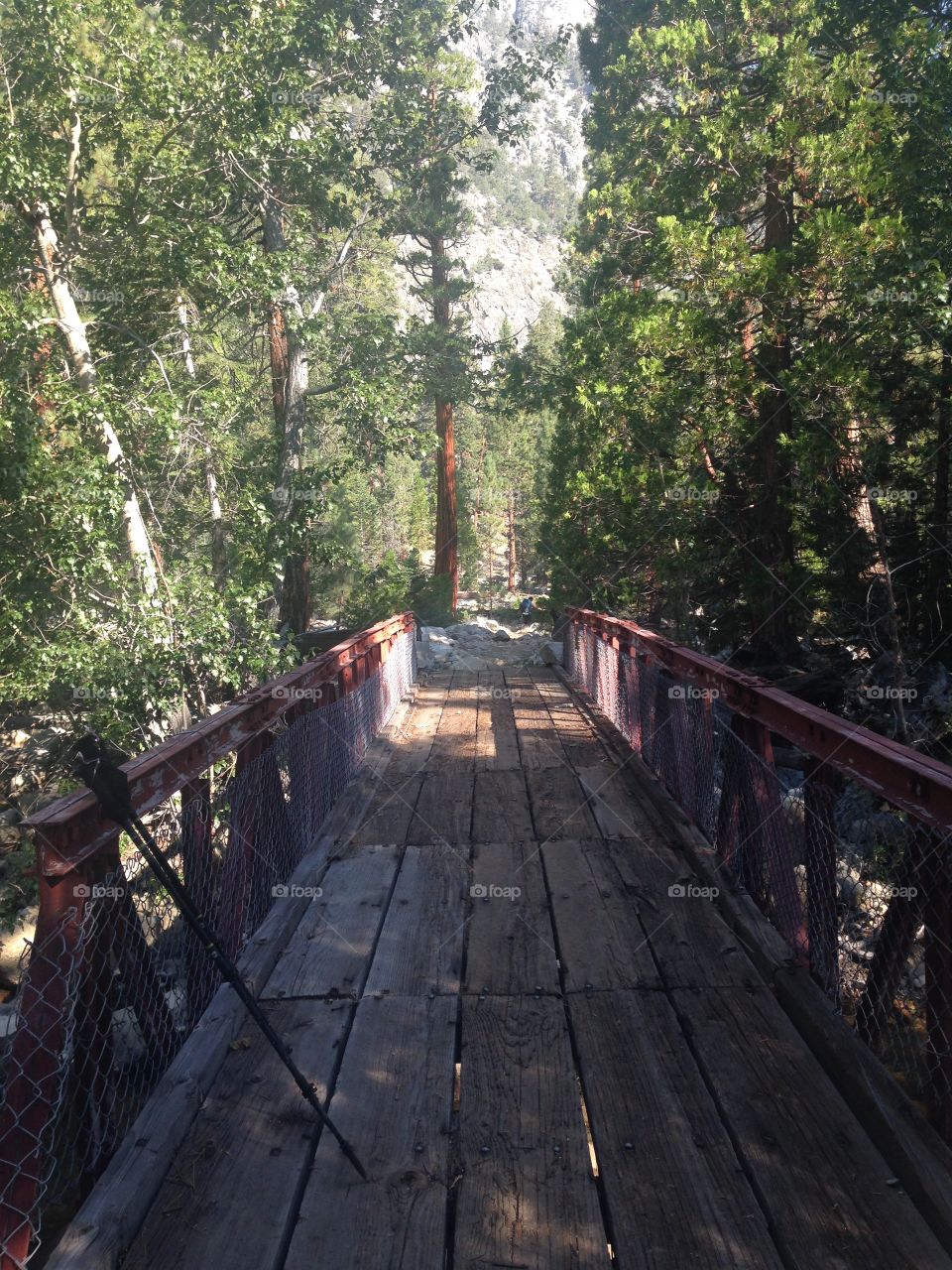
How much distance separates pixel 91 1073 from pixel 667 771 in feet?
15.0

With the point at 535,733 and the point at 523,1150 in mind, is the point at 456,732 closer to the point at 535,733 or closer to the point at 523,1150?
the point at 535,733

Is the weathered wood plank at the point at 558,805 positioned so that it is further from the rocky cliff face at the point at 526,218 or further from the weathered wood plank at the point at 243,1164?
the rocky cliff face at the point at 526,218

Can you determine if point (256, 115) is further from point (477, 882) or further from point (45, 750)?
point (477, 882)

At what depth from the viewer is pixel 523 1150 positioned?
2729 mm

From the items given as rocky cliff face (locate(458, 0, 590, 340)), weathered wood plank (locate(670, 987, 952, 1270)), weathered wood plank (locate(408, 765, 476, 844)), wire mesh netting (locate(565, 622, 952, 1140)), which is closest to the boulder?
weathered wood plank (locate(408, 765, 476, 844))

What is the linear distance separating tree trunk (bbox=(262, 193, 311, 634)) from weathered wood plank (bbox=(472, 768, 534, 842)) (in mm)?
8291

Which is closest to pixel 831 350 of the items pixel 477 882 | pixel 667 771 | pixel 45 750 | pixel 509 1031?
pixel 667 771

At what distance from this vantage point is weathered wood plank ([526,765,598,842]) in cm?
585

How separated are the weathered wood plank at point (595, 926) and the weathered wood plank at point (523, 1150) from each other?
1.20ft

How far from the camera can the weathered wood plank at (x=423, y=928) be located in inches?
150

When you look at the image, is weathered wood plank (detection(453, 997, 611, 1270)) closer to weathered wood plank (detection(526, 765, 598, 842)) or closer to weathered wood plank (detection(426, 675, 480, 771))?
weathered wood plank (detection(526, 765, 598, 842))

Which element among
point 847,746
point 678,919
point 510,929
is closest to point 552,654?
point 678,919

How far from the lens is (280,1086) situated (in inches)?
122

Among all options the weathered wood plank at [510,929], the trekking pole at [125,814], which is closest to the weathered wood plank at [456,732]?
the weathered wood plank at [510,929]
